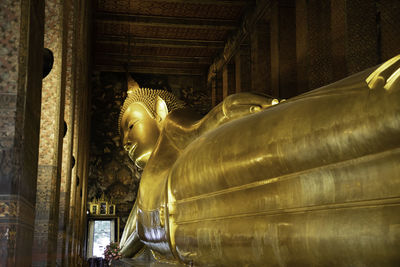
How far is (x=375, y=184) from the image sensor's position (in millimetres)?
1704

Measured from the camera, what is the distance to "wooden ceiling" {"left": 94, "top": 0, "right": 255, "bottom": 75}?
10055 mm

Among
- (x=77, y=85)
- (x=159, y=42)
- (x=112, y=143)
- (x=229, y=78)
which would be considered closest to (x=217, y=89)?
(x=229, y=78)

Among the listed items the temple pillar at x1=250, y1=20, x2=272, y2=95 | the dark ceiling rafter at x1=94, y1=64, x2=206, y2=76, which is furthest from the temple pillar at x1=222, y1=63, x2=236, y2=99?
the temple pillar at x1=250, y1=20, x2=272, y2=95

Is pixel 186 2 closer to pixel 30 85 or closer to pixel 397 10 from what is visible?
pixel 397 10

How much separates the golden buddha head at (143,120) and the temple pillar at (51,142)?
3.45 feet

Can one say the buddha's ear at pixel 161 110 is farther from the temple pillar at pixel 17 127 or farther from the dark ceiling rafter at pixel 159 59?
the dark ceiling rafter at pixel 159 59

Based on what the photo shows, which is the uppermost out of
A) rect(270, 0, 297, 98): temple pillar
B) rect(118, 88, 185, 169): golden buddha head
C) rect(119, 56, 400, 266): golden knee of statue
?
rect(270, 0, 297, 98): temple pillar

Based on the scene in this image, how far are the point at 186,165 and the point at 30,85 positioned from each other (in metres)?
1.04

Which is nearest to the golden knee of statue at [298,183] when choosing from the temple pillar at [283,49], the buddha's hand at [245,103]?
the buddha's hand at [245,103]

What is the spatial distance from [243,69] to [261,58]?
120cm

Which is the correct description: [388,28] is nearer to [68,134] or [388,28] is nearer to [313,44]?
[313,44]

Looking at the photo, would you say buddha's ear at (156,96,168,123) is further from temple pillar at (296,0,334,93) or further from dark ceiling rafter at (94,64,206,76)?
dark ceiling rafter at (94,64,206,76)

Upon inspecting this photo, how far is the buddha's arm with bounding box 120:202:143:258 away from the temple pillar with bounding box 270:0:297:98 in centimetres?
411

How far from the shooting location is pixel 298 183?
2.09 meters
